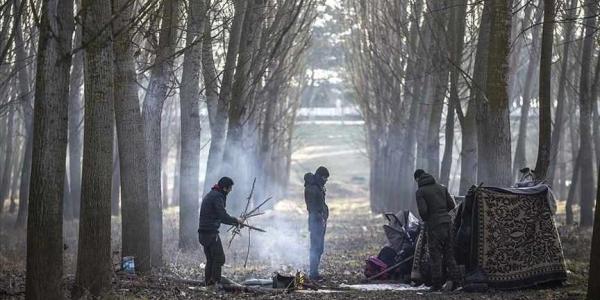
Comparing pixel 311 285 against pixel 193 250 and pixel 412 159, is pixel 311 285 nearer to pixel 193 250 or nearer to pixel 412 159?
pixel 193 250

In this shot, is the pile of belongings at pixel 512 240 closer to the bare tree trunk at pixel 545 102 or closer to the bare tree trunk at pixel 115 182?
the bare tree trunk at pixel 545 102

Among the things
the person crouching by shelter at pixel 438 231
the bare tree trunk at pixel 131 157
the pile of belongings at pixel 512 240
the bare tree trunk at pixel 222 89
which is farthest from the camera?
the bare tree trunk at pixel 222 89

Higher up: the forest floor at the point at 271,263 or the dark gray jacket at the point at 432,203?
the dark gray jacket at the point at 432,203

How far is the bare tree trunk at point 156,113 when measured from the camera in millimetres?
13609

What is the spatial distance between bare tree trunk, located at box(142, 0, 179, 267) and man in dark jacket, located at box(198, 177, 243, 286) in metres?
1.91

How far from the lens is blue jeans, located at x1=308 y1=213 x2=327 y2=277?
14188 mm

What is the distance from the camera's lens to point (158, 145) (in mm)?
14422

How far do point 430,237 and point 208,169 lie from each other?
355 inches

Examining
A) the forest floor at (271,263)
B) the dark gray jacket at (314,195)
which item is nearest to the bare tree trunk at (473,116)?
the forest floor at (271,263)

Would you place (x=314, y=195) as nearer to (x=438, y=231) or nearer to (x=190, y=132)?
(x=438, y=231)

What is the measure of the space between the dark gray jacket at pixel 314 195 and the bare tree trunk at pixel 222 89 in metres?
4.41

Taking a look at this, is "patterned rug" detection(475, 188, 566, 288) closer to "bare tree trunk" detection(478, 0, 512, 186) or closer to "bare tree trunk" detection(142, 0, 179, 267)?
"bare tree trunk" detection(478, 0, 512, 186)

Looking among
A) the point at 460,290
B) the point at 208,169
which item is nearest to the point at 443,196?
the point at 460,290

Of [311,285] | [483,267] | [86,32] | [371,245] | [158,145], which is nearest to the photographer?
[86,32]
